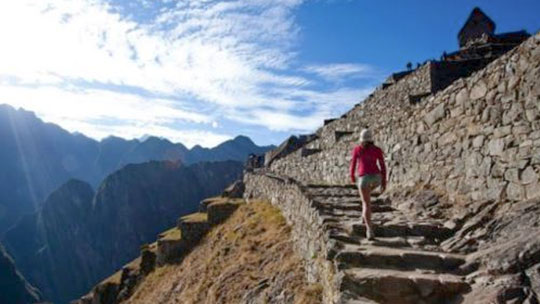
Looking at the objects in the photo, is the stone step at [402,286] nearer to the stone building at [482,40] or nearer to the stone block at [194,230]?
the stone building at [482,40]

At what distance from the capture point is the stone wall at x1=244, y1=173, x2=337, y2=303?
7750 mm

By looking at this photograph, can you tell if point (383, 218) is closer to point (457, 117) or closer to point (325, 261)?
point (325, 261)

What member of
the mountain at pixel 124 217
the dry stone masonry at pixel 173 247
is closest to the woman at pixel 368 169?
the dry stone masonry at pixel 173 247

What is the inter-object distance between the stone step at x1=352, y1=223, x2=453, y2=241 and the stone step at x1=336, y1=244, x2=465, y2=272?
902 millimetres

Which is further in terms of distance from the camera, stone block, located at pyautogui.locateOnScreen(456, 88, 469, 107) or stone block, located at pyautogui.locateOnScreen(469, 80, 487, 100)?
stone block, located at pyautogui.locateOnScreen(456, 88, 469, 107)

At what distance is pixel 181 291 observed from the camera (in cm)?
1744

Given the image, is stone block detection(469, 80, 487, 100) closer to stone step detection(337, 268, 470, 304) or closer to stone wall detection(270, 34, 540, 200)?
stone wall detection(270, 34, 540, 200)

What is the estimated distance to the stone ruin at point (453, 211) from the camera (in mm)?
5777

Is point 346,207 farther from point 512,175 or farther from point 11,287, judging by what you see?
point 11,287

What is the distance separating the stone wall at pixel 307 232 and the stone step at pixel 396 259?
426 mm

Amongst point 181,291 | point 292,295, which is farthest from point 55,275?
point 292,295

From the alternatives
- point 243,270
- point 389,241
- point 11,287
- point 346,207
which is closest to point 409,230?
point 389,241

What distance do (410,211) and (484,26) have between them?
98.1 ft

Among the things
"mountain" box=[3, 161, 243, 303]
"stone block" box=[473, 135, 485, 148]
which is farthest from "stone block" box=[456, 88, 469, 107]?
"mountain" box=[3, 161, 243, 303]
